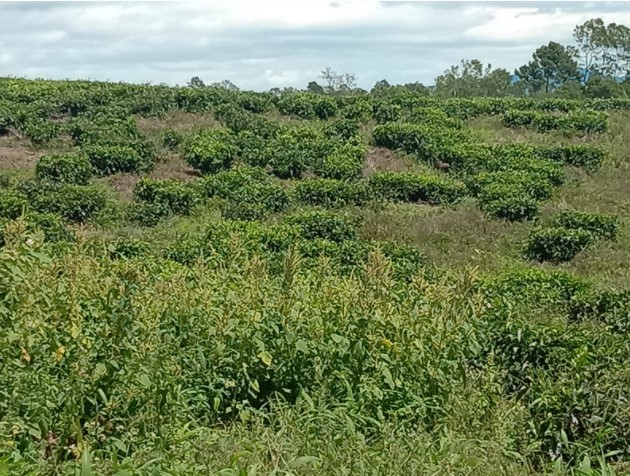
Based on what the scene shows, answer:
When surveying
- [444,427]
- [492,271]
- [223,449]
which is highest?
[223,449]

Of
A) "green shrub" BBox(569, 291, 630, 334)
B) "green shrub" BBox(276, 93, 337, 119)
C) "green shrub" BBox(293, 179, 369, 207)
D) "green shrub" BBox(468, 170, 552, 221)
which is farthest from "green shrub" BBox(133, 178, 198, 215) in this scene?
"green shrub" BBox(569, 291, 630, 334)

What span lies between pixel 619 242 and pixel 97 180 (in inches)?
Result: 373

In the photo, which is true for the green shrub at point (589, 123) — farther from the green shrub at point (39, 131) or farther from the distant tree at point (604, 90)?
the green shrub at point (39, 131)

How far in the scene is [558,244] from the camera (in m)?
13.3

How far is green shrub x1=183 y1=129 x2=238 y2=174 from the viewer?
59.0 ft

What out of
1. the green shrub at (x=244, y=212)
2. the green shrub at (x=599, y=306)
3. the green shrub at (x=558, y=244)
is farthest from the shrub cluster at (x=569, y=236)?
the green shrub at (x=244, y=212)

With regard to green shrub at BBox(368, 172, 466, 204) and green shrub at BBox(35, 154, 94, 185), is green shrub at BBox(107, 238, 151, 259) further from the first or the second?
green shrub at BBox(368, 172, 466, 204)

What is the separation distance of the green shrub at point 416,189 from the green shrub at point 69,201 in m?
5.23

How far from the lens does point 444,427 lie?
180 inches

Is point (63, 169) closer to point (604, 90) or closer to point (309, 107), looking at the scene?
point (309, 107)

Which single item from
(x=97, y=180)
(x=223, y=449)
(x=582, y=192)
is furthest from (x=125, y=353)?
(x=582, y=192)

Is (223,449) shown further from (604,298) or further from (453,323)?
(604,298)

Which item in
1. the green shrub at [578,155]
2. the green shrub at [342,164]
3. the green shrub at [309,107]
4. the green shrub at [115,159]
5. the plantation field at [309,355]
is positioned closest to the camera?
the plantation field at [309,355]

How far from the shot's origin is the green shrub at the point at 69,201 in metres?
14.5
